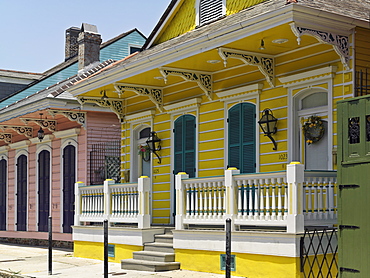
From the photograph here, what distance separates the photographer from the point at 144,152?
17453 millimetres

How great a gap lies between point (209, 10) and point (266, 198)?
6306mm

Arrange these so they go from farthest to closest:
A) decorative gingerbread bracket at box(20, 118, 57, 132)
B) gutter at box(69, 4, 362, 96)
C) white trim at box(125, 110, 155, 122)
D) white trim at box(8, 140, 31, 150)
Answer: white trim at box(8, 140, 31, 150)
decorative gingerbread bracket at box(20, 118, 57, 132)
white trim at box(125, 110, 155, 122)
gutter at box(69, 4, 362, 96)

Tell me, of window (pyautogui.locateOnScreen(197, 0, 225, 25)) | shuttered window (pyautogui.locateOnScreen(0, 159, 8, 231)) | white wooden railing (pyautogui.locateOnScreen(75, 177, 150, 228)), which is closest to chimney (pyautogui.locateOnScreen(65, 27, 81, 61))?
shuttered window (pyautogui.locateOnScreen(0, 159, 8, 231))

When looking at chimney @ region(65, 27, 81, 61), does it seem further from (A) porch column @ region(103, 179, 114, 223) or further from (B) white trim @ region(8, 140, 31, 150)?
(A) porch column @ region(103, 179, 114, 223)

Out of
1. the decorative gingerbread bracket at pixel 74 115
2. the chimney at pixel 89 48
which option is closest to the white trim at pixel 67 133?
the decorative gingerbread bracket at pixel 74 115

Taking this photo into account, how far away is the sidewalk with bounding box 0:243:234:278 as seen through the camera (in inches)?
502

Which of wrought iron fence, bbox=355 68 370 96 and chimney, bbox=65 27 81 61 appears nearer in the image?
wrought iron fence, bbox=355 68 370 96

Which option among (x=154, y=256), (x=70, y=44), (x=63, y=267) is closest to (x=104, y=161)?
(x=63, y=267)

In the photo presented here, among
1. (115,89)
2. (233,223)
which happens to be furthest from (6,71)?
(233,223)

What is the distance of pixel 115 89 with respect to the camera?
16.3 meters

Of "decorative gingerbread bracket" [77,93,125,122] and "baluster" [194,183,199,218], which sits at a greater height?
"decorative gingerbread bracket" [77,93,125,122]

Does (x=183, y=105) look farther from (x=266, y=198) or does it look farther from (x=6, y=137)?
(x=6, y=137)

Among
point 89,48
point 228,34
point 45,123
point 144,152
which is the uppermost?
point 89,48

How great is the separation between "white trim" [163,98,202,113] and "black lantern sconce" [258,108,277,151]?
8.00 ft
